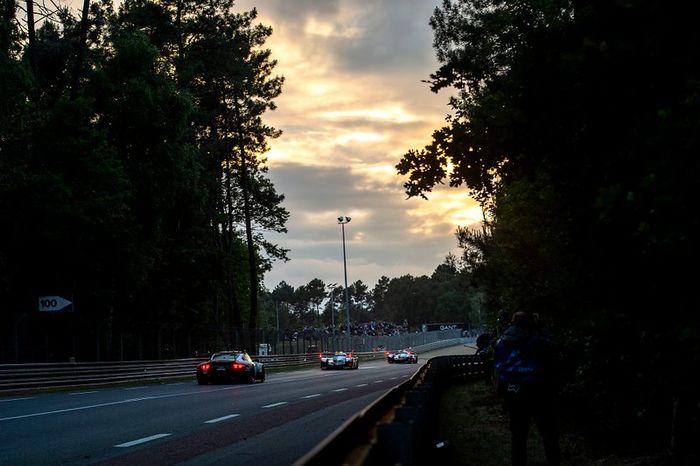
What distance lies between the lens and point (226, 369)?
29438 mm

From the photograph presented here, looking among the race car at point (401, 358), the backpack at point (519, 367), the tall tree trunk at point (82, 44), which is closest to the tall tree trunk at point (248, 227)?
the race car at point (401, 358)

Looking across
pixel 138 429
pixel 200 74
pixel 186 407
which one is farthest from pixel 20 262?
pixel 138 429

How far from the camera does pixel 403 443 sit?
17.9 feet

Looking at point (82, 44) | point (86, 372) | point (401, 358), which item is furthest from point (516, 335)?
point (401, 358)

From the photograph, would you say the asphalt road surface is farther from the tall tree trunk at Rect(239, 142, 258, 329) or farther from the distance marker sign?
the tall tree trunk at Rect(239, 142, 258, 329)

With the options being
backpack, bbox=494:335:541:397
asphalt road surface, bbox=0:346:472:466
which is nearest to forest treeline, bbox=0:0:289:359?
asphalt road surface, bbox=0:346:472:466

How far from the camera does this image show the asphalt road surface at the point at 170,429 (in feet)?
32.4

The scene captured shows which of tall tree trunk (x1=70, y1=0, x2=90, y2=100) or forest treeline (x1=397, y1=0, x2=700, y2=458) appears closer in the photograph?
forest treeline (x1=397, y1=0, x2=700, y2=458)

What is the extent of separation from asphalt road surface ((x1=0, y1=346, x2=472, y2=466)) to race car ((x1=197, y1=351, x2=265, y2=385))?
8195 millimetres

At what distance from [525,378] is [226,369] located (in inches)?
842

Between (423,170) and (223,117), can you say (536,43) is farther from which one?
(223,117)

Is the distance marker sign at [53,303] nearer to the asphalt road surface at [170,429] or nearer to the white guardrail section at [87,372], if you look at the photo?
the white guardrail section at [87,372]

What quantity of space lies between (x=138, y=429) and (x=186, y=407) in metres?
4.46

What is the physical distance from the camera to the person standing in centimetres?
905
